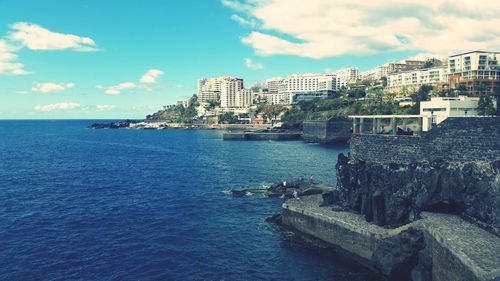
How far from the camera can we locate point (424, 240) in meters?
29.7

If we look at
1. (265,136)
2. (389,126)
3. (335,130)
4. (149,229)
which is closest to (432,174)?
(389,126)

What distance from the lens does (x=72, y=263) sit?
33.8 m

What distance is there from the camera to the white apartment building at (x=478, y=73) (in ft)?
461

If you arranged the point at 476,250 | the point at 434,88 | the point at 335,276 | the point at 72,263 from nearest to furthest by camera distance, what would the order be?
1. the point at 476,250
2. the point at 335,276
3. the point at 72,263
4. the point at 434,88

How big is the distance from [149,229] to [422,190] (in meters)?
28.2

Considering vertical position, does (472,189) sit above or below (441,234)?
above

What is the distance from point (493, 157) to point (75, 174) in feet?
243

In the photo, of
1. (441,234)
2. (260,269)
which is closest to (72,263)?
(260,269)

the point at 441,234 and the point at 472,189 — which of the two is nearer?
the point at 441,234

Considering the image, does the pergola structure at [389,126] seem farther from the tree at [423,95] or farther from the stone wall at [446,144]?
the tree at [423,95]

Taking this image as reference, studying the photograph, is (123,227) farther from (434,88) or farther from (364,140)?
(434,88)

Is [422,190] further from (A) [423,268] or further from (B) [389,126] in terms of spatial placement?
(B) [389,126]

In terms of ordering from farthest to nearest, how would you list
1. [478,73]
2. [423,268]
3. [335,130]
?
[478,73], [335,130], [423,268]

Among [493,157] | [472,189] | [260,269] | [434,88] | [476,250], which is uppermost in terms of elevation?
[434,88]
